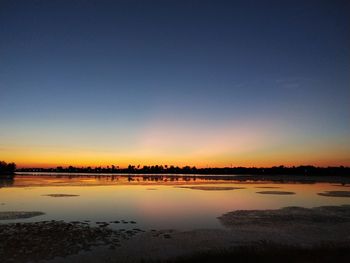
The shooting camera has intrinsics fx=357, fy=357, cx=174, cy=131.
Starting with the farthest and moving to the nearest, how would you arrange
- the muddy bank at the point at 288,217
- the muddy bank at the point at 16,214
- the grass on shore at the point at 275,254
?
the muddy bank at the point at 16,214, the muddy bank at the point at 288,217, the grass on shore at the point at 275,254

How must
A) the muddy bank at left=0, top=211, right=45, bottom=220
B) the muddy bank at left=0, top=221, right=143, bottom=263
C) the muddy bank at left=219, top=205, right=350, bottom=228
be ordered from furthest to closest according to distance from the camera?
the muddy bank at left=0, top=211, right=45, bottom=220, the muddy bank at left=219, top=205, right=350, bottom=228, the muddy bank at left=0, top=221, right=143, bottom=263

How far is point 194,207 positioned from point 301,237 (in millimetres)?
16247

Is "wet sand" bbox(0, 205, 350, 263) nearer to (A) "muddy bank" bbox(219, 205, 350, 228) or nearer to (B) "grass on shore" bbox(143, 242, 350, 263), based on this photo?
(A) "muddy bank" bbox(219, 205, 350, 228)

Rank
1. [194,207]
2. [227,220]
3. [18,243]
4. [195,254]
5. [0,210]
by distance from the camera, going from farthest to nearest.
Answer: [194,207] → [0,210] → [227,220] → [18,243] → [195,254]

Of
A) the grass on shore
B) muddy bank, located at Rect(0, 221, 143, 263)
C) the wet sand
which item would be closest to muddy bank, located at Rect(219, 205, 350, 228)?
the wet sand

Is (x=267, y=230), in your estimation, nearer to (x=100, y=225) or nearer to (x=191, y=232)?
(x=191, y=232)

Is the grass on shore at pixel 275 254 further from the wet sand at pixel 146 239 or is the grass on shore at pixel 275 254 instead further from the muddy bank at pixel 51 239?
the muddy bank at pixel 51 239

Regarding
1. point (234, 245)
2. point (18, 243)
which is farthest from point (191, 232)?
point (18, 243)

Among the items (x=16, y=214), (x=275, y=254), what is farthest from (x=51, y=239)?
(x=275, y=254)

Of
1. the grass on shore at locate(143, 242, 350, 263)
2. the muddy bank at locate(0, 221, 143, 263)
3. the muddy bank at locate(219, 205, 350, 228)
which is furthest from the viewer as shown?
the muddy bank at locate(219, 205, 350, 228)

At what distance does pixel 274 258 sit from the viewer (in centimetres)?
1500

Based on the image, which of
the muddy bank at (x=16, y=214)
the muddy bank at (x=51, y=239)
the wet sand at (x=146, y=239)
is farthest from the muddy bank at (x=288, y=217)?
the muddy bank at (x=16, y=214)

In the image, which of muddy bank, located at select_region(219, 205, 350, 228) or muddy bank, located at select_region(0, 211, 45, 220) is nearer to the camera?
muddy bank, located at select_region(219, 205, 350, 228)

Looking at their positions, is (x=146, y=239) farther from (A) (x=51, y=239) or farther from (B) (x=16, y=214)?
(B) (x=16, y=214)
